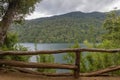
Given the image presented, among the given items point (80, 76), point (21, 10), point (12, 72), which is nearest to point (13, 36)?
point (21, 10)

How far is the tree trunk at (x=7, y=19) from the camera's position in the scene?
42.3 feet

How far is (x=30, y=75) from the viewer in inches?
404

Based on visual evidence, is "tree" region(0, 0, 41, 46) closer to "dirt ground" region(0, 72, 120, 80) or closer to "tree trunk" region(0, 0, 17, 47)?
"tree trunk" region(0, 0, 17, 47)

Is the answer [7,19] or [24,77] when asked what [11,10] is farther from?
[24,77]

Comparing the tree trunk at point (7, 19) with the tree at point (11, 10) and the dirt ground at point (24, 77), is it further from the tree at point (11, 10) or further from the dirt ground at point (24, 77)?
the dirt ground at point (24, 77)

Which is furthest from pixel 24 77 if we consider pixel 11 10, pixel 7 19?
pixel 11 10

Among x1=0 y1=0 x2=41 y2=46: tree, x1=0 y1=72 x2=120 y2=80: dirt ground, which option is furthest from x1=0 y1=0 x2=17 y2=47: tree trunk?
x1=0 y1=72 x2=120 y2=80: dirt ground

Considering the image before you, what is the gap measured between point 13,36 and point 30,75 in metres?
4.63

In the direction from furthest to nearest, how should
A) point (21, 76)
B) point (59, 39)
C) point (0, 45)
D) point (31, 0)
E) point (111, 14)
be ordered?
point (59, 39)
point (111, 14)
point (31, 0)
point (0, 45)
point (21, 76)

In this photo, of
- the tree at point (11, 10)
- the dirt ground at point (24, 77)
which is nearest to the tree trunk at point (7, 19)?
the tree at point (11, 10)

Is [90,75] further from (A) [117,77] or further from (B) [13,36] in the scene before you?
(B) [13,36]

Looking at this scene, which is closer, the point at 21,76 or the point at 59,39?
the point at 21,76

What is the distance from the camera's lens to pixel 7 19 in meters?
13.3

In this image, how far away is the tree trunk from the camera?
1290 cm
